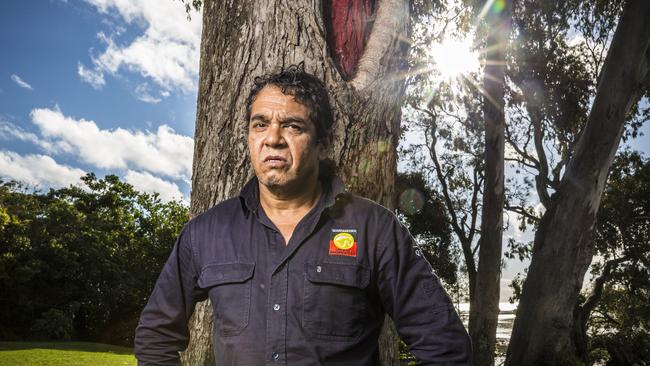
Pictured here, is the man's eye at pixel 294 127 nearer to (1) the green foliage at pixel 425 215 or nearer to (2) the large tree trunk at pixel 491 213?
(2) the large tree trunk at pixel 491 213

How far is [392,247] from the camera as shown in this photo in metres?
2.04

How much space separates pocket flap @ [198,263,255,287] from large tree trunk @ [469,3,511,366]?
9.11 meters

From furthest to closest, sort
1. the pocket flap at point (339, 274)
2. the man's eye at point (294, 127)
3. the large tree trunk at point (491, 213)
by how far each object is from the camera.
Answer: the large tree trunk at point (491, 213)
the man's eye at point (294, 127)
the pocket flap at point (339, 274)

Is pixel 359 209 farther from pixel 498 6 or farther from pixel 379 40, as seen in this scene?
pixel 498 6

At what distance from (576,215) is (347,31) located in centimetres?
664

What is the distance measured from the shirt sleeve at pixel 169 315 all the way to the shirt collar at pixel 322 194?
330 millimetres

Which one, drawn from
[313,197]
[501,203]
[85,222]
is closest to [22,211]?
[85,222]

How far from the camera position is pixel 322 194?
89.8 inches

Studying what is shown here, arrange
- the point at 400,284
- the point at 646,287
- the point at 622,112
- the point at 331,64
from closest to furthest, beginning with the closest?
the point at 400,284
the point at 331,64
the point at 622,112
the point at 646,287

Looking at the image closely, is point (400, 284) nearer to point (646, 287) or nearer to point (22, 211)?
point (646, 287)

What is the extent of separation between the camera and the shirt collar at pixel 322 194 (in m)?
2.23

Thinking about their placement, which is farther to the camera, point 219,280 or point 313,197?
point 313,197

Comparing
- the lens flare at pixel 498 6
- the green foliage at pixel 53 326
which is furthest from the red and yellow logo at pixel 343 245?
the green foliage at pixel 53 326

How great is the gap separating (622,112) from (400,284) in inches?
304
